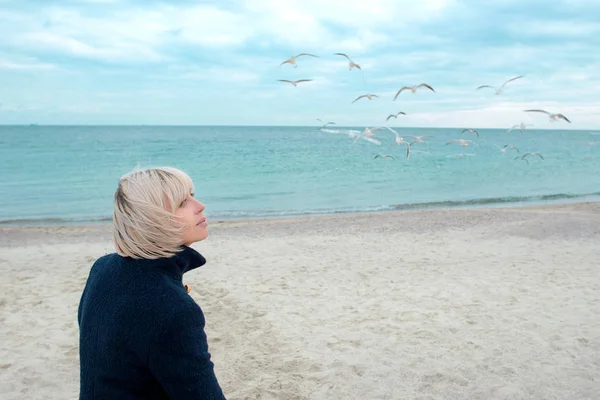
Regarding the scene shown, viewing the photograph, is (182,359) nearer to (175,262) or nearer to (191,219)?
(175,262)

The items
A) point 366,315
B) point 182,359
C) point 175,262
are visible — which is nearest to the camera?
point 182,359

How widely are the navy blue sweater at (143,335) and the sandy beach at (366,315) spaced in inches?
127

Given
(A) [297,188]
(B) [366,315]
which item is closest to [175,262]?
(B) [366,315]

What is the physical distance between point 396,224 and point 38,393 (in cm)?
1085

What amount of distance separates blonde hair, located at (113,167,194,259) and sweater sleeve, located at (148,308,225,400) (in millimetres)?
216

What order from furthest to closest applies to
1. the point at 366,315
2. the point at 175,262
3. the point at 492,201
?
1. the point at 492,201
2. the point at 366,315
3. the point at 175,262

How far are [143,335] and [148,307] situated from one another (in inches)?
3.1

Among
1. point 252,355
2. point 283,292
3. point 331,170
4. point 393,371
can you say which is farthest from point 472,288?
point 331,170

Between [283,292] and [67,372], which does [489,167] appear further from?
[67,372]

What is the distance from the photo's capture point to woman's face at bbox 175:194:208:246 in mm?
1569

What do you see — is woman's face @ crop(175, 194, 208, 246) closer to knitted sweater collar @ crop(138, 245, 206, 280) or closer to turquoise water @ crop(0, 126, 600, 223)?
knitted sweater collar @ crop(138, 245, 206, 280)

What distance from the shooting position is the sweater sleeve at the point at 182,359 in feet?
4.64

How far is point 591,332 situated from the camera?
597 centimetres

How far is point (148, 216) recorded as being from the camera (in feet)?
4.94
